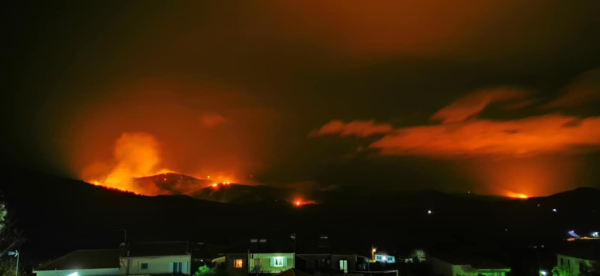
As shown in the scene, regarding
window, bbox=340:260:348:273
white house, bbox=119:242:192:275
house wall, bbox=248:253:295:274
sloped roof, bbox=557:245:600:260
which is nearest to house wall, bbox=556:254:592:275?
sloped roof, bbox=557:245:600:260

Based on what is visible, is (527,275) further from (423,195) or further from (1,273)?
(423,195)

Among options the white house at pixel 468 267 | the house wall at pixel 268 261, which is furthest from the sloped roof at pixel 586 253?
the house wall at pixel 268 261

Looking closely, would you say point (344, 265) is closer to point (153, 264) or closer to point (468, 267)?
point (468, 267)

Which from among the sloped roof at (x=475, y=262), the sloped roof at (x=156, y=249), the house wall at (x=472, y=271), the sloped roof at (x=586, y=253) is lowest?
Answer: the house wall at (x=472, y=271)

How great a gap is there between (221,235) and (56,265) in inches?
1637

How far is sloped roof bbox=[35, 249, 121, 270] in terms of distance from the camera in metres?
27.6

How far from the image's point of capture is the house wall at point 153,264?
28203mm

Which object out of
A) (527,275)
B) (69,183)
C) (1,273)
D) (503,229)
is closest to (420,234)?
(503,229)

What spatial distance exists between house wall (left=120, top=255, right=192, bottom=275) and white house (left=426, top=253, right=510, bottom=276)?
20.5m

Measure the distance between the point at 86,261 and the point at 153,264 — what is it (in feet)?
13.7

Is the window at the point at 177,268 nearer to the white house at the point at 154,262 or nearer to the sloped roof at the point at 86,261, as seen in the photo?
the white house at the point at 154,262

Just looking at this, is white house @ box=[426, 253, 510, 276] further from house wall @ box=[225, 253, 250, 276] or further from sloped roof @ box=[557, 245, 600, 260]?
house wall @ box=[225, 253, 250, 276]

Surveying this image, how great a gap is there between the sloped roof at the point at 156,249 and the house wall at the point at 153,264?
253 mm

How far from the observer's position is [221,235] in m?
68.7
